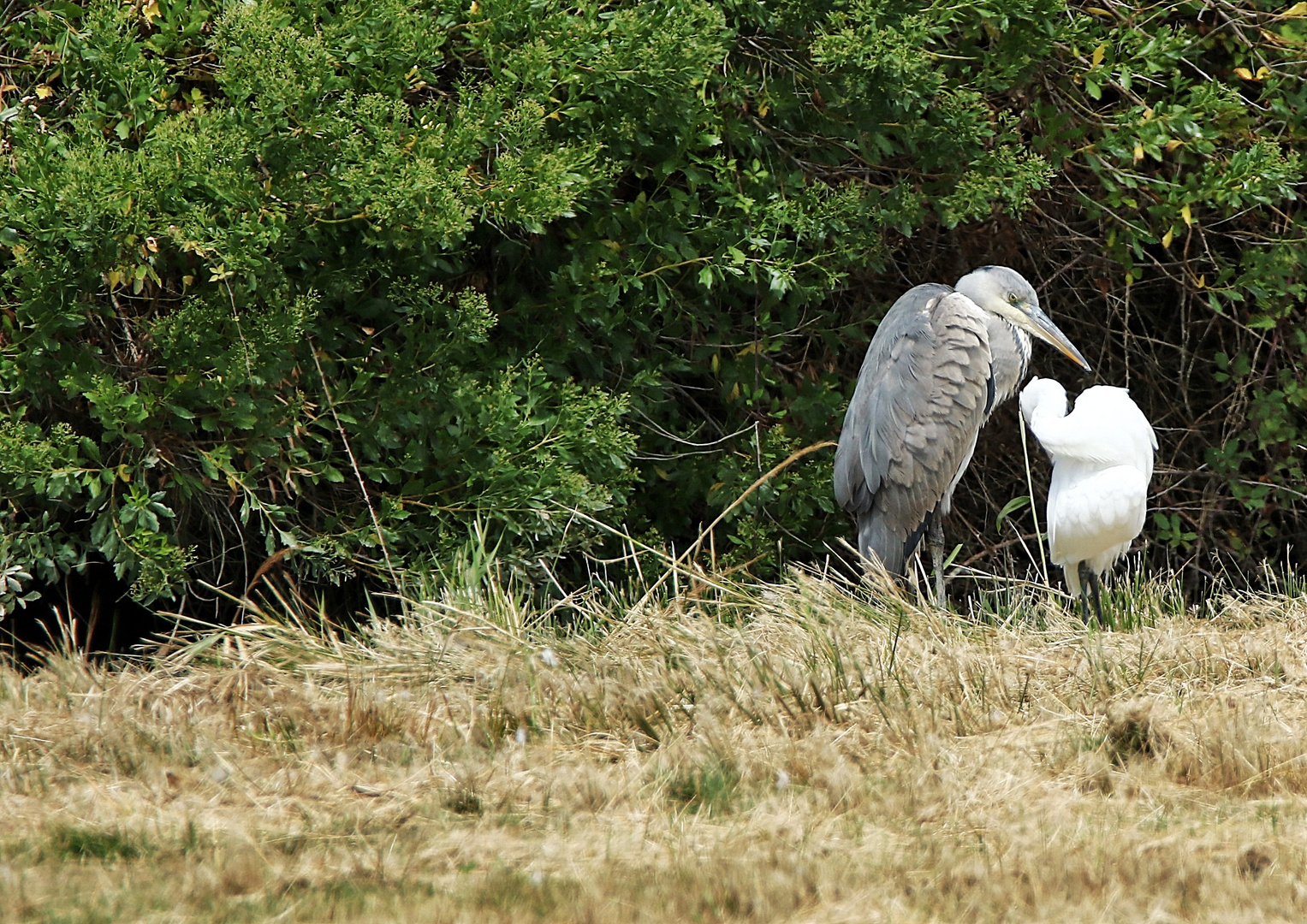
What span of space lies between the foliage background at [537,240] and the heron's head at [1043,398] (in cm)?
90

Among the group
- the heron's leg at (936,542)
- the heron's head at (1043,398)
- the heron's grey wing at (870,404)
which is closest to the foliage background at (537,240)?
the heron's grey wing at (870,404)

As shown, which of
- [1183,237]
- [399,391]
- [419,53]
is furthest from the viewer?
[1183,237]

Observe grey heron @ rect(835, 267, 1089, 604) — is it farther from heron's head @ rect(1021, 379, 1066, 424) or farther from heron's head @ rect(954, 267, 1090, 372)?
heron's head @ rect(1021, 379, 1066, 424)

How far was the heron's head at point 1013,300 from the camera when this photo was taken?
623 centimetres

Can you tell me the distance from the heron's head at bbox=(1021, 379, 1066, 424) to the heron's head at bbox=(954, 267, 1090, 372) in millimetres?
958

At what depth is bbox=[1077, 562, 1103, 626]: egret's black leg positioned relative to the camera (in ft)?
17.0

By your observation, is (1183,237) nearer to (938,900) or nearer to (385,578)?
(385,578)

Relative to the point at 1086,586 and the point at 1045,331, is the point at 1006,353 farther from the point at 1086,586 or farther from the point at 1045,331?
the point at 1086,586

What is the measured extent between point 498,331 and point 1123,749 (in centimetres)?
305

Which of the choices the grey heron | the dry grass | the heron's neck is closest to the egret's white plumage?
the dry grass

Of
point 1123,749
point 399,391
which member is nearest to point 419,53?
point 399,391

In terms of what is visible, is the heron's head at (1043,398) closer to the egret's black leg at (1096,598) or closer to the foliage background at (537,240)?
the egret's black leg at (1096,598)

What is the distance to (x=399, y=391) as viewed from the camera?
5.11m

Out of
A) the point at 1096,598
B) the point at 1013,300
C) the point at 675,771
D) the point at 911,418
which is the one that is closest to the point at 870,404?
the point at 911,418
